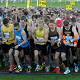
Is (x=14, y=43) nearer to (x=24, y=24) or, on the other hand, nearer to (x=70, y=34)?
(x=24, y=24)

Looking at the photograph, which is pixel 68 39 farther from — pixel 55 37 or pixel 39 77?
pixel 39 77

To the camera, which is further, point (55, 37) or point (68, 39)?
point (55, 37)

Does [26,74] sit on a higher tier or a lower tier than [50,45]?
lower

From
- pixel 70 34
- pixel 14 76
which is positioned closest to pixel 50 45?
pixel 70 34

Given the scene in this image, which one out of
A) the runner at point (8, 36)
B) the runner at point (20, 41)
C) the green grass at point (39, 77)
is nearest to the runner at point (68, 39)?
the green grass at point (39, 77)

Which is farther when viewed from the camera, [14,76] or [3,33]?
[3,33]

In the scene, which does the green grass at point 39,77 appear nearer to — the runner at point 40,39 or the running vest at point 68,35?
the runner at point 40,39

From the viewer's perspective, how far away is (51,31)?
5719 millimetres

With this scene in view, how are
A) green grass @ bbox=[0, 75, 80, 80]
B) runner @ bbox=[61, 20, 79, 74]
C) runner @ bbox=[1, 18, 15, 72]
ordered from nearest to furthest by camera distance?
green grass @ bbox=[0, 75, 80, 80], runner @ bbox=[61, 20, 79, 74], runner @ bbox=[1, 18, 15, 72]

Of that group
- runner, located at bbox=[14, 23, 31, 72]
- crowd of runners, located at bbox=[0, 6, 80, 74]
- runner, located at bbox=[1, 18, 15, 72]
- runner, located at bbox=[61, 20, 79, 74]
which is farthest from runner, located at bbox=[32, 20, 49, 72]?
runner, located at bbox=[1, 18, 15, 72]

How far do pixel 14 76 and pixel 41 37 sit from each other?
65.0 inches

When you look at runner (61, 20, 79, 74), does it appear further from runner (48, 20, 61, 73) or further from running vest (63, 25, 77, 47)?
runner (48, 20, 61, 73)

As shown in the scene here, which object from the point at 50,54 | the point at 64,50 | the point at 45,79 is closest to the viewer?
the point at 45,79

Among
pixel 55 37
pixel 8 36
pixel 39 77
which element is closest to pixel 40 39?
pixel 55 37
